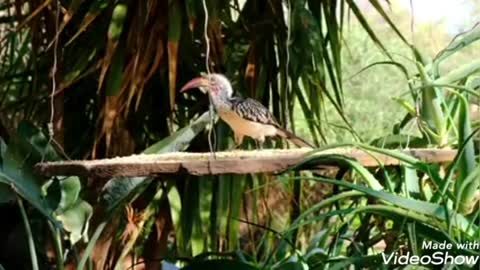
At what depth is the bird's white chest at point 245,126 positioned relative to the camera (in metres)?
1.31

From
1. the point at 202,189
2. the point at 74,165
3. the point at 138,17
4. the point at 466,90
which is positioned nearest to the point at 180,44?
the point at 138,17

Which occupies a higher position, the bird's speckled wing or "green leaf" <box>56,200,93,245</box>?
the bird's speckled wing

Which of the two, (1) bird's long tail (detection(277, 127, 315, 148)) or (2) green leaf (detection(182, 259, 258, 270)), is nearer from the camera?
(2) green leaf (detection(182, 259, 258, 270))

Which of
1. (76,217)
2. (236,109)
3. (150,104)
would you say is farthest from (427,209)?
→ (150,104)

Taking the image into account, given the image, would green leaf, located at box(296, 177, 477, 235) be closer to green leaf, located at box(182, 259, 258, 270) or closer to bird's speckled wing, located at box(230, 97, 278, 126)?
green leaf, located at box(182, 259, 258, 270)

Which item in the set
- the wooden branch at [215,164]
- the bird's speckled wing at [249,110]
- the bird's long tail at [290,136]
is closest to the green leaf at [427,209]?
the wooden branch at [215,164]

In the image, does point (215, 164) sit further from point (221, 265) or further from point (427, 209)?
point (427, 209)

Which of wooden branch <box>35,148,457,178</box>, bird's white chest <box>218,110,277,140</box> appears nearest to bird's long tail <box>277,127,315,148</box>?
bird's white chest <box>218,110,277,140</box>

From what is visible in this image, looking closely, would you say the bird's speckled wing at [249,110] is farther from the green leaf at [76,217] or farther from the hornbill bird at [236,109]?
the green leaf at [76,217]

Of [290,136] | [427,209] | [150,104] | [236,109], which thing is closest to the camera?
[427,209]

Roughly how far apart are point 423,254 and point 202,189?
35.2 inches

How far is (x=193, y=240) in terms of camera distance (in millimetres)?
1772

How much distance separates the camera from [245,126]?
1.34 meters

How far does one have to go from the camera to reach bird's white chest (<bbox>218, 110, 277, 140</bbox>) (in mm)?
1312
